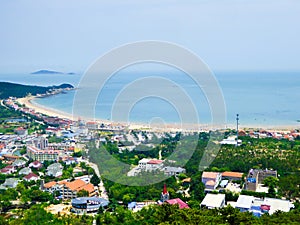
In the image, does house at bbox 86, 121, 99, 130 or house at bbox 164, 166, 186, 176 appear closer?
house at bbox 164, 166, 186, 176

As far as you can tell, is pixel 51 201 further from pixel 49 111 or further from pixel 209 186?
pixel 49 111

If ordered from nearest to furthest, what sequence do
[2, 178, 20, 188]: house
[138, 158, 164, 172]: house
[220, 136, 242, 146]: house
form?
1. [2, 178, 20, 188]: house
2. [138, 158, 164, 172]: house
3. [220, 136, 242, 146]: house

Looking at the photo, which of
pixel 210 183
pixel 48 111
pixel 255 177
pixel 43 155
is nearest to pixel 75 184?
pixel 210 183

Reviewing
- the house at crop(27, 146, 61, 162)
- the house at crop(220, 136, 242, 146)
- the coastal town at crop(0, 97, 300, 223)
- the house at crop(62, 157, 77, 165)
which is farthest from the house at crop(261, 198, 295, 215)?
the house at crop(27, 146, 61, 162)

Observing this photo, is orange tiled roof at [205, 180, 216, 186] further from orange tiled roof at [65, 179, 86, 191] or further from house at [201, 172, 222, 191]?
orange tiled roof at [65, 179, 86, 191]

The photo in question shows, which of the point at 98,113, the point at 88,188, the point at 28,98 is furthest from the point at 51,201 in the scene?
the point at 28,98

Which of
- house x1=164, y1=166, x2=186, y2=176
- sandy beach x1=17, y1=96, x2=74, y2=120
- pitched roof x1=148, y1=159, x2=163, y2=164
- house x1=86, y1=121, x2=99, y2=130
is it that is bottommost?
house x1=164, y1=166, x2=186, y2=176
